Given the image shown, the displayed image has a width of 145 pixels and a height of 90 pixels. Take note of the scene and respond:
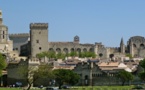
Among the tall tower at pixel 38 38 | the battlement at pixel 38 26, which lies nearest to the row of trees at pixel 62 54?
the tall tower at pixel 38 38

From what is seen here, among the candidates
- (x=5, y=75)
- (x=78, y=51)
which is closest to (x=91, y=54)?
(x=78, y=51)

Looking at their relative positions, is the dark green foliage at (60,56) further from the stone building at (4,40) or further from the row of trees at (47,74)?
the row of trees at (47,74)

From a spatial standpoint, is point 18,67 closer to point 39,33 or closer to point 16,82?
point 16,82

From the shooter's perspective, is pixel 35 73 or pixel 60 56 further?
pixel 60 56

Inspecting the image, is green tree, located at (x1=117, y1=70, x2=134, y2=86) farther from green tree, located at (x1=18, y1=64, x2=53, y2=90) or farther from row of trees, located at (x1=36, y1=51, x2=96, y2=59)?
row of trees, located at (x1=36, y1=51, x2=96, y2=59)

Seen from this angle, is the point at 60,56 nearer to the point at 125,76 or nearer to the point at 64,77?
the point at 125,76

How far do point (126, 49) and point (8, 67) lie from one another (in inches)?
3623

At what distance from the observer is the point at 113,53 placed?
17812 cm

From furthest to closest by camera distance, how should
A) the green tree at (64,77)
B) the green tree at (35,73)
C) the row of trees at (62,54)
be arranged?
the row of trees at (62,54)
the green tree at (64,77)
the green tree at (35,73)

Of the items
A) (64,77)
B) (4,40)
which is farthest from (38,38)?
(64,77)

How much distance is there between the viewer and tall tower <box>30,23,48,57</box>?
160125 millimetres

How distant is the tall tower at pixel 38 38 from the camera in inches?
6304

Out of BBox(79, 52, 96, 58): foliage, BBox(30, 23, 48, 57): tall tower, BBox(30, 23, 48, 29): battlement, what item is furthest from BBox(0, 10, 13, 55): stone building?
BBox(79, 52, 96, 58): foliage

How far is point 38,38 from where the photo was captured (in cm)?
16138
